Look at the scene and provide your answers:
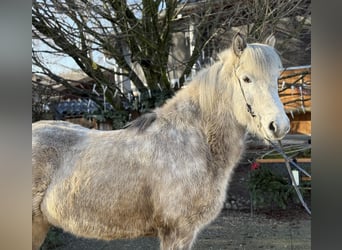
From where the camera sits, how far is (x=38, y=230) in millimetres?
2932

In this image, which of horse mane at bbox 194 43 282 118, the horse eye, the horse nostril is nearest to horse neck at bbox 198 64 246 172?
horse mane at bbox 194 43 282 118

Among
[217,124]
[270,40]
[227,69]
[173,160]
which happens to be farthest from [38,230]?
[270,40]

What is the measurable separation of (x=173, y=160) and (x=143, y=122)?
401 millimetres

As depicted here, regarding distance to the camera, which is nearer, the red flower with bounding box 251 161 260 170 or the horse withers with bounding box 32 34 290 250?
the horse withers with bounding box 32 34 290 250

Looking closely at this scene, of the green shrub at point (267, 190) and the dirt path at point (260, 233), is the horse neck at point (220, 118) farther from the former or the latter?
the dirt path at point (260, 233)

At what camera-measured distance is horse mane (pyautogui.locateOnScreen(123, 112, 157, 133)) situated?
2.79 meters

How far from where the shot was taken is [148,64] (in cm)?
313

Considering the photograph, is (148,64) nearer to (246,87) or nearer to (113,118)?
(113,118)

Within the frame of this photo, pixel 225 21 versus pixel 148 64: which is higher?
pixel 225 21

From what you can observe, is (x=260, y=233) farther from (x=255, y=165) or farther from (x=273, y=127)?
(x=273, y=127)

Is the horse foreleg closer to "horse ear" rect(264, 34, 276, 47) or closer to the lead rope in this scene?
the lead rope

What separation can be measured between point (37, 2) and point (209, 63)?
1.64m

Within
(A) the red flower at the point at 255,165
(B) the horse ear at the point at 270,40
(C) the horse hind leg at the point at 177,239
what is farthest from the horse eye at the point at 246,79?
(C) the horse hind leg at the point at 177,239
